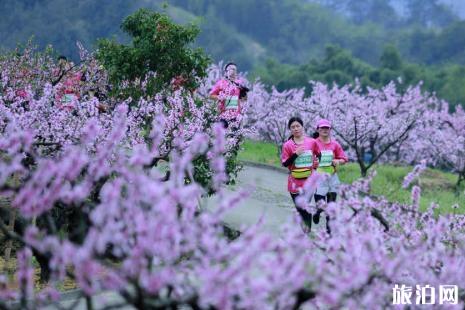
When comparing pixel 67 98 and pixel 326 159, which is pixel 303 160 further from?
pixel 67 98

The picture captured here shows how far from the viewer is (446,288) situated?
5.63 m

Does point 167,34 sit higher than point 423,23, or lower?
lower

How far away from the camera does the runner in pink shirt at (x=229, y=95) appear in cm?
1319

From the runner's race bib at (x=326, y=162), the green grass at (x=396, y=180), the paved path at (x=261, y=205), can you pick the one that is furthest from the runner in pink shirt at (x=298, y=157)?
the green grass at (x=396, y=180)

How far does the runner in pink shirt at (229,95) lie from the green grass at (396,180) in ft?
11.0

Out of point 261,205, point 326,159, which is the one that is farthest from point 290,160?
point 261,205

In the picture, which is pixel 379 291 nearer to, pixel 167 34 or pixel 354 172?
pixel 167 34

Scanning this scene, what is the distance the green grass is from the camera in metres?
17.5

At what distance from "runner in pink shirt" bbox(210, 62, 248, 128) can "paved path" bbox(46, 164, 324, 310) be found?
127 cm

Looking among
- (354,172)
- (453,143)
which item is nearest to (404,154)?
(453,143)

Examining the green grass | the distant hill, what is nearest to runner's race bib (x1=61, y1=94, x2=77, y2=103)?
the green grass

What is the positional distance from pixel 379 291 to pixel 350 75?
52.5 metres

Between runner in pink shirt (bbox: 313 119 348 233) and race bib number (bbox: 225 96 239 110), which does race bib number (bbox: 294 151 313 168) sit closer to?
runner in pink shirt (bbox: 313 119 348 233)

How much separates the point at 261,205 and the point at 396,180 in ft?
28.9
